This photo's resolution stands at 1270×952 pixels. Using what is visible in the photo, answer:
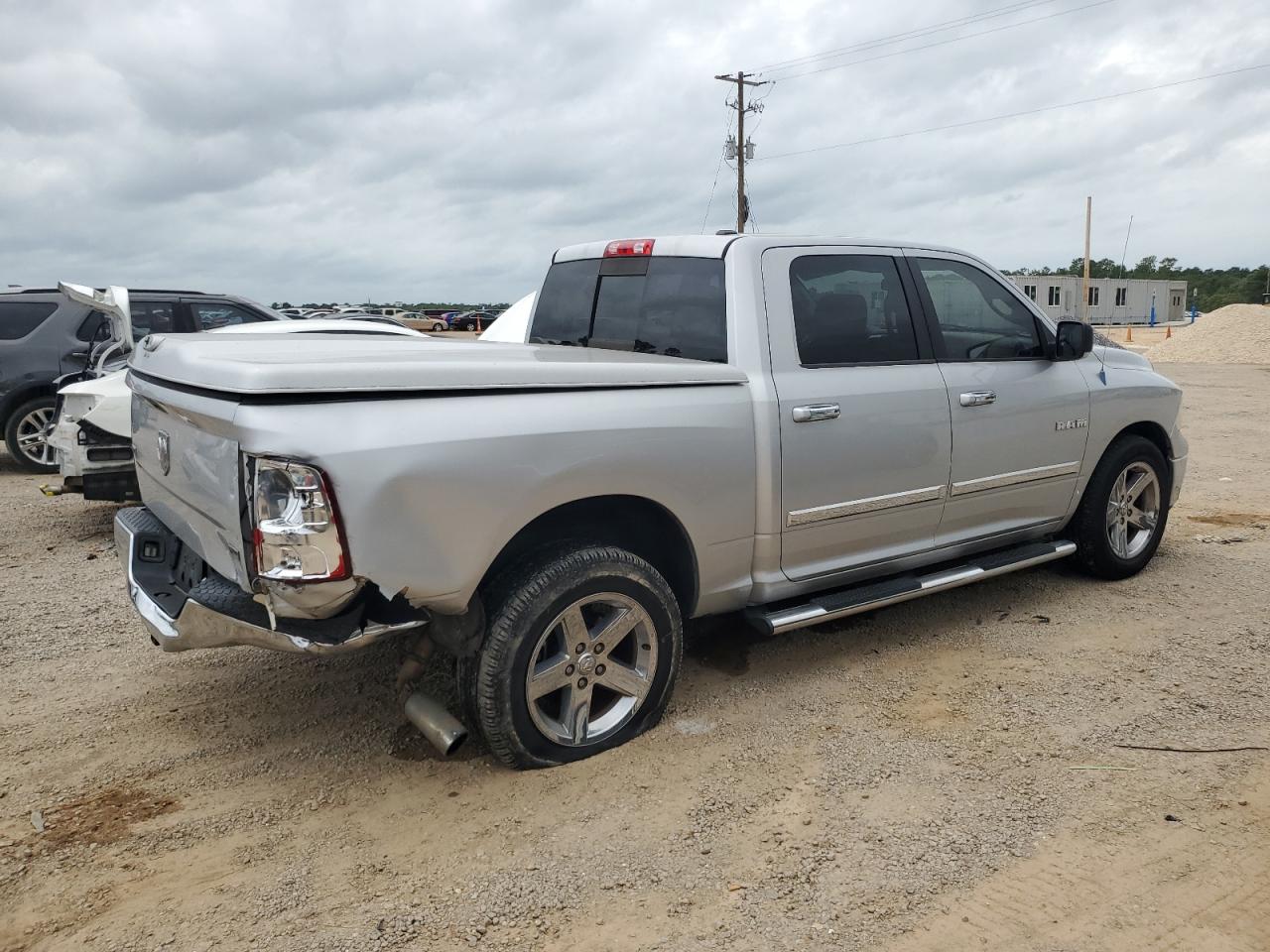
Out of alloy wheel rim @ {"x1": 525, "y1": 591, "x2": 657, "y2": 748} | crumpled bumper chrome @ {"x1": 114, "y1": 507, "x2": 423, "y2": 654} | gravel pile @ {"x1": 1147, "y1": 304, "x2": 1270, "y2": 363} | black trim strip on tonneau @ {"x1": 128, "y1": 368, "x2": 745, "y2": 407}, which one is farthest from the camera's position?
gravel pile @ {"x1": 1147, "y1": 304, "x2": 1270, "y2": 363}

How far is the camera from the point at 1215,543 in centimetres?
635

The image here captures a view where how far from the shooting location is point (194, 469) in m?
3.13

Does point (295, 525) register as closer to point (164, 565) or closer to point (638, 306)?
point (164, 565)

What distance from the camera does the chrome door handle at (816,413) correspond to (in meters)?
3.82

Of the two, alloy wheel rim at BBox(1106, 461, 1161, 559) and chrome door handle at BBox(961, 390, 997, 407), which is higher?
chrome door handle at BBox(961, 390, 997, 407)

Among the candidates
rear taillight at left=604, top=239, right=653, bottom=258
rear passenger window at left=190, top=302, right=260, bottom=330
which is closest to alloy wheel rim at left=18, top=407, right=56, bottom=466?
rear passenger window at left=190, top=302, right=260, bottom=330

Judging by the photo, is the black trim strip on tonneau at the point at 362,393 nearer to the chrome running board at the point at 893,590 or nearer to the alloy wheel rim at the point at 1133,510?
the chrome running board at the point at 893,590

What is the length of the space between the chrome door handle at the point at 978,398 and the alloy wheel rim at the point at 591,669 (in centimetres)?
193

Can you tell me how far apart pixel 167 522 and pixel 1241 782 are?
3.90 m

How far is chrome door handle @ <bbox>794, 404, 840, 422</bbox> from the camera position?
3.82 m

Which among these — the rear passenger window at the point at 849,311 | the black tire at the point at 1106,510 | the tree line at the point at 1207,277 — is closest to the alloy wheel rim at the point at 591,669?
the rear passenger window at the point at 849,311

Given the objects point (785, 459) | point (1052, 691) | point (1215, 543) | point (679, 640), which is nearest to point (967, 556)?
point (1052, 691)

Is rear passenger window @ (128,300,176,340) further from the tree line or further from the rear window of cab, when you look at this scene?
the tree line

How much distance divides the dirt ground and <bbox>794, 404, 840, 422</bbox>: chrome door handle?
46.3 inches
